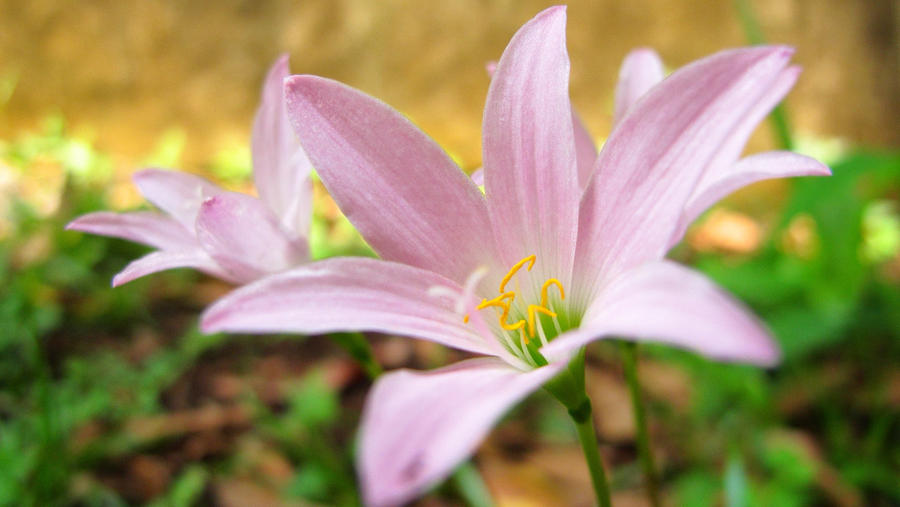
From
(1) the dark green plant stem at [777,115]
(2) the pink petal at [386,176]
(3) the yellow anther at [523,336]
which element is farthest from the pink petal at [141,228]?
(1) the dark green plant stem at [777,115]

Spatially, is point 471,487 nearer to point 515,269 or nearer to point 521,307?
point 521,307

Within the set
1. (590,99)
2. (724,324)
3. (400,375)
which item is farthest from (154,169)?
(590,99)

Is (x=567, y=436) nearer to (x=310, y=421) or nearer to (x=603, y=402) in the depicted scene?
(x=603, y=402)

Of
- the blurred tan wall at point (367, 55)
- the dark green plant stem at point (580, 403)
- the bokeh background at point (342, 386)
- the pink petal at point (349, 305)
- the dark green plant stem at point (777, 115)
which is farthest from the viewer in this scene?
the blurred tan wall at point (367, 55)

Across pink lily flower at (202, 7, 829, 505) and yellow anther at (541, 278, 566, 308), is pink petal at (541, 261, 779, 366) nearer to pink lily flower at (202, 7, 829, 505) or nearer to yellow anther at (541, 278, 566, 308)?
pink lily flower at (202, 7, 829, 505)

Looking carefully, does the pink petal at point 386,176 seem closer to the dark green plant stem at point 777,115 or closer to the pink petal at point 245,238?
the pink petal at point 245,238

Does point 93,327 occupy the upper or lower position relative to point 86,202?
lower

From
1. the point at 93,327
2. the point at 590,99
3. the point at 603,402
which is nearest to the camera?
the point at 603,402
